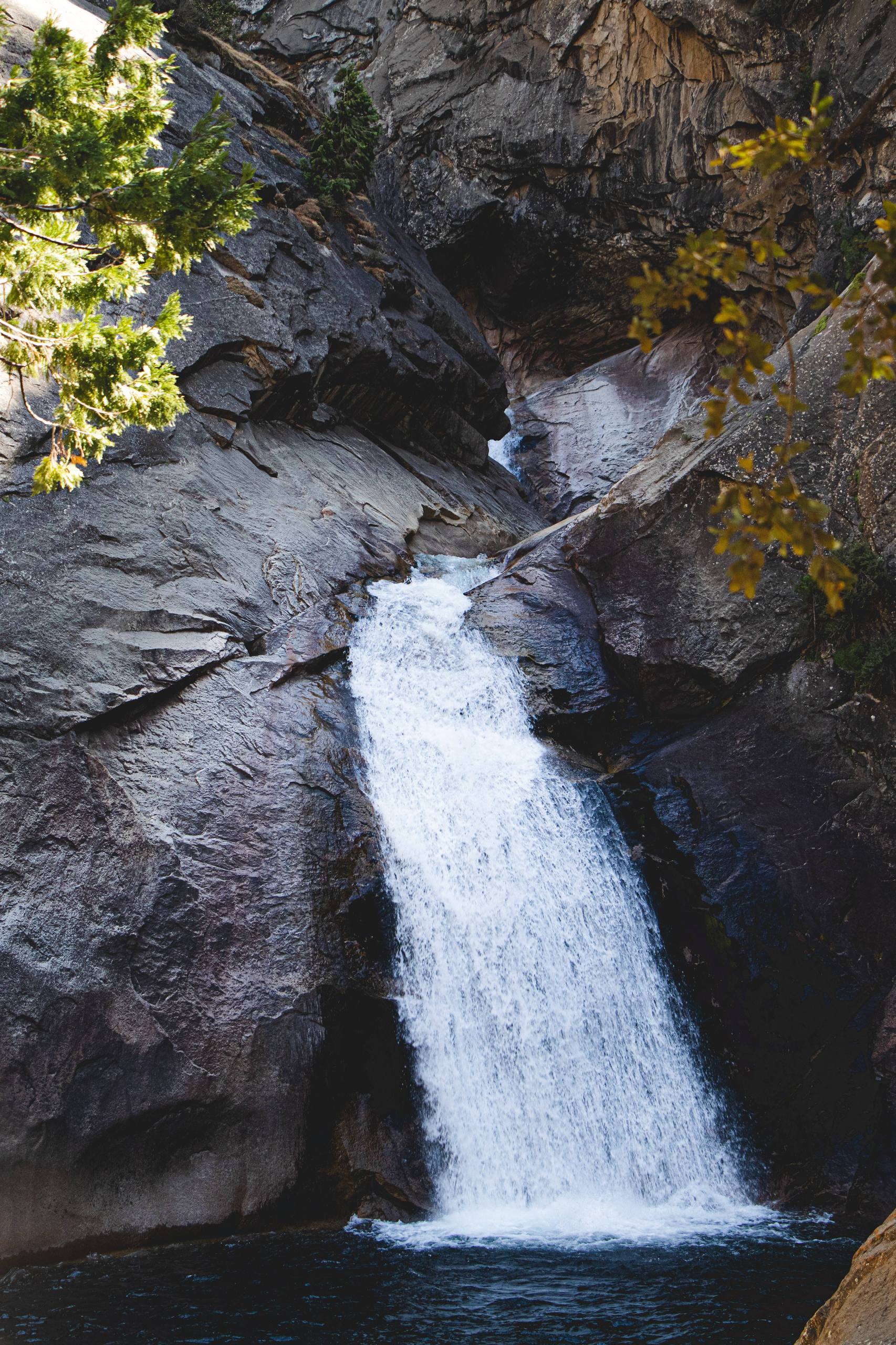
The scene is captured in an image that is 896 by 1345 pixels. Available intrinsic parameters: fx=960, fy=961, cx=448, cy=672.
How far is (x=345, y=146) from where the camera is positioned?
76.1ft

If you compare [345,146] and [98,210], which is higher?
[345,146]

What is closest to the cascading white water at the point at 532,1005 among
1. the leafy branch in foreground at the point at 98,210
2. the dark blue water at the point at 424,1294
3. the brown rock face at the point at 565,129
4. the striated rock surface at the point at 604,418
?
the dark blue water at the point at 424,1294

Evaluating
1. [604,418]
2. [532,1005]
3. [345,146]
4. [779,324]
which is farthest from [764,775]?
[604,418]

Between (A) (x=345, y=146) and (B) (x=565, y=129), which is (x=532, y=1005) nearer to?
(A) (x=345, y=146)

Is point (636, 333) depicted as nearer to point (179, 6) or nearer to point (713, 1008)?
point (713, 1008)

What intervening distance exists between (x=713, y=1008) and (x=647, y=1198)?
237 centimetres

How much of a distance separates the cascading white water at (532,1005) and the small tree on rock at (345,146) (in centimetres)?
1479

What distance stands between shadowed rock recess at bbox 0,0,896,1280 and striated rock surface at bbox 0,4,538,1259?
35mm

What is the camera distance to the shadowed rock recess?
950 cm

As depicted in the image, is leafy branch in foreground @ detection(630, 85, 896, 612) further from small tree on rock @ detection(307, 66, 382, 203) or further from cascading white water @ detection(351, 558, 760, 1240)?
small tree on rock @ detection(307, 66, 382, 203)

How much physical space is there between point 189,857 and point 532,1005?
4.18m

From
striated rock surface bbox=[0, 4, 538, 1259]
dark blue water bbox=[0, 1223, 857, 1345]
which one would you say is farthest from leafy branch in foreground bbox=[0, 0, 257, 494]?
dark blue water bbox=[0, 1223, 857, 1345]

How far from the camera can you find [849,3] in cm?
2131

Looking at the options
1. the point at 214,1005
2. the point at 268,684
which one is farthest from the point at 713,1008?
the point at 268,684
